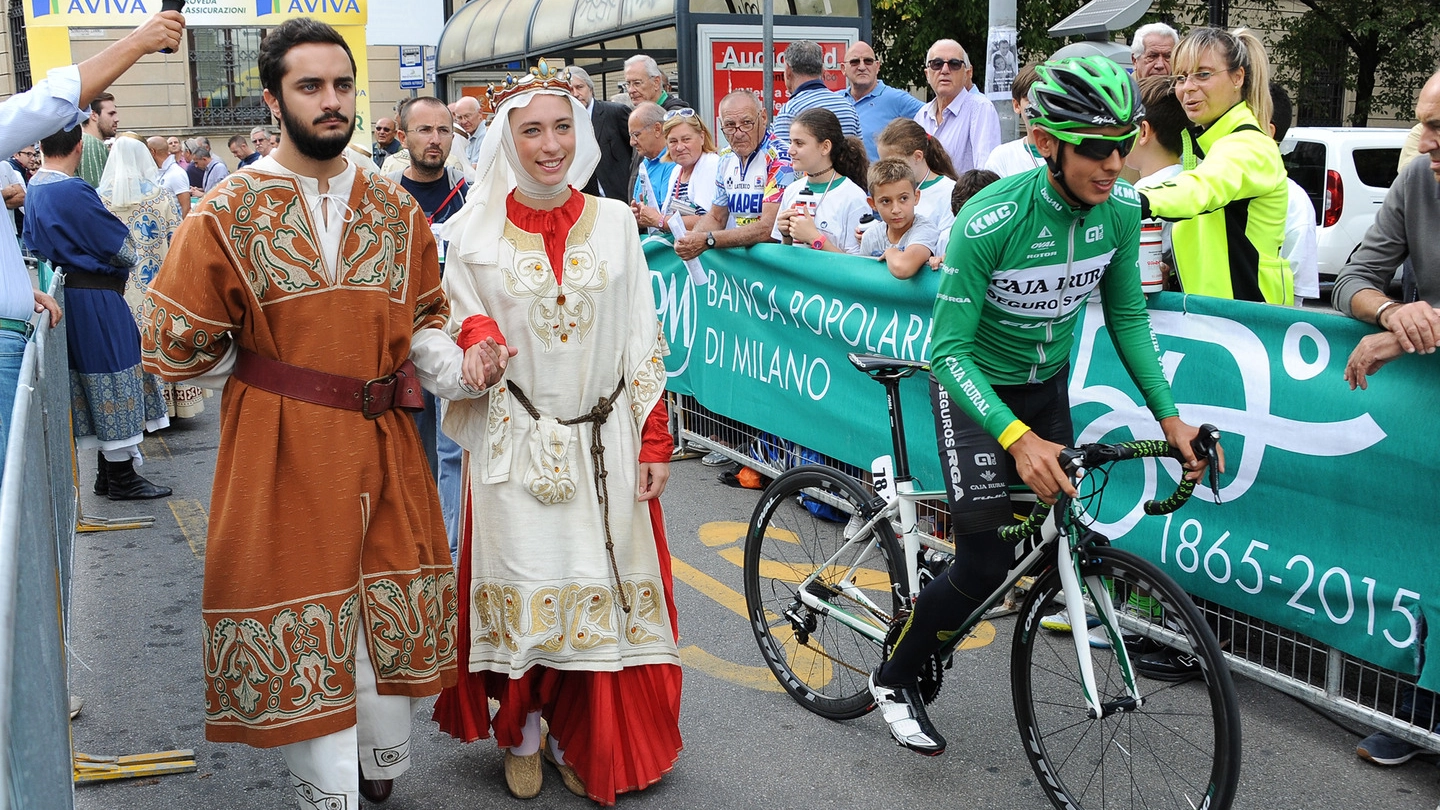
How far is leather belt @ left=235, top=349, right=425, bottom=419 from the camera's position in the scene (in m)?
3.06

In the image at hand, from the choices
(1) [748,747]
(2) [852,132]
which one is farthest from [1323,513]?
(2) [852,132]

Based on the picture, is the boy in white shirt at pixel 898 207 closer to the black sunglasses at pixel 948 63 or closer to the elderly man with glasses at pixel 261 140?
the black sunglasses at pixel 948 63

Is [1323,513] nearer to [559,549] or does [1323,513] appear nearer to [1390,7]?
[559,549]

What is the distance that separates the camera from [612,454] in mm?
3629

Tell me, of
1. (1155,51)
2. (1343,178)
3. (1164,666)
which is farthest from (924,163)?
(1343,178)

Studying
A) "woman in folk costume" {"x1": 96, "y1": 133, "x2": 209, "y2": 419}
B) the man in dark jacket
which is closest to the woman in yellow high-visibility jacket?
the man in dark jacket

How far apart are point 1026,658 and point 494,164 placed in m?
2.02

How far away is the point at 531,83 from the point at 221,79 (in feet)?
90.7

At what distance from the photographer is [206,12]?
16.3 metres

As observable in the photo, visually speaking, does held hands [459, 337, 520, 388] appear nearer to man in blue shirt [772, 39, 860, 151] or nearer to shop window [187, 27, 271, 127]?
man in blue shirt [772, 39, 860, 151]

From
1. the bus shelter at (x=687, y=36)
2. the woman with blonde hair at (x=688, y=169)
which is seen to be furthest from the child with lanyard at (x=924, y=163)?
the bus shelter at (x=687, y=36)

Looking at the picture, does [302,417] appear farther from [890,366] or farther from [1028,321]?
[1028,321]

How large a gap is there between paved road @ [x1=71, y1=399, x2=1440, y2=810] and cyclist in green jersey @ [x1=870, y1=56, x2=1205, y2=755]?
0.96ft

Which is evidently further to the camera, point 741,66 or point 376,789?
point 741,66
